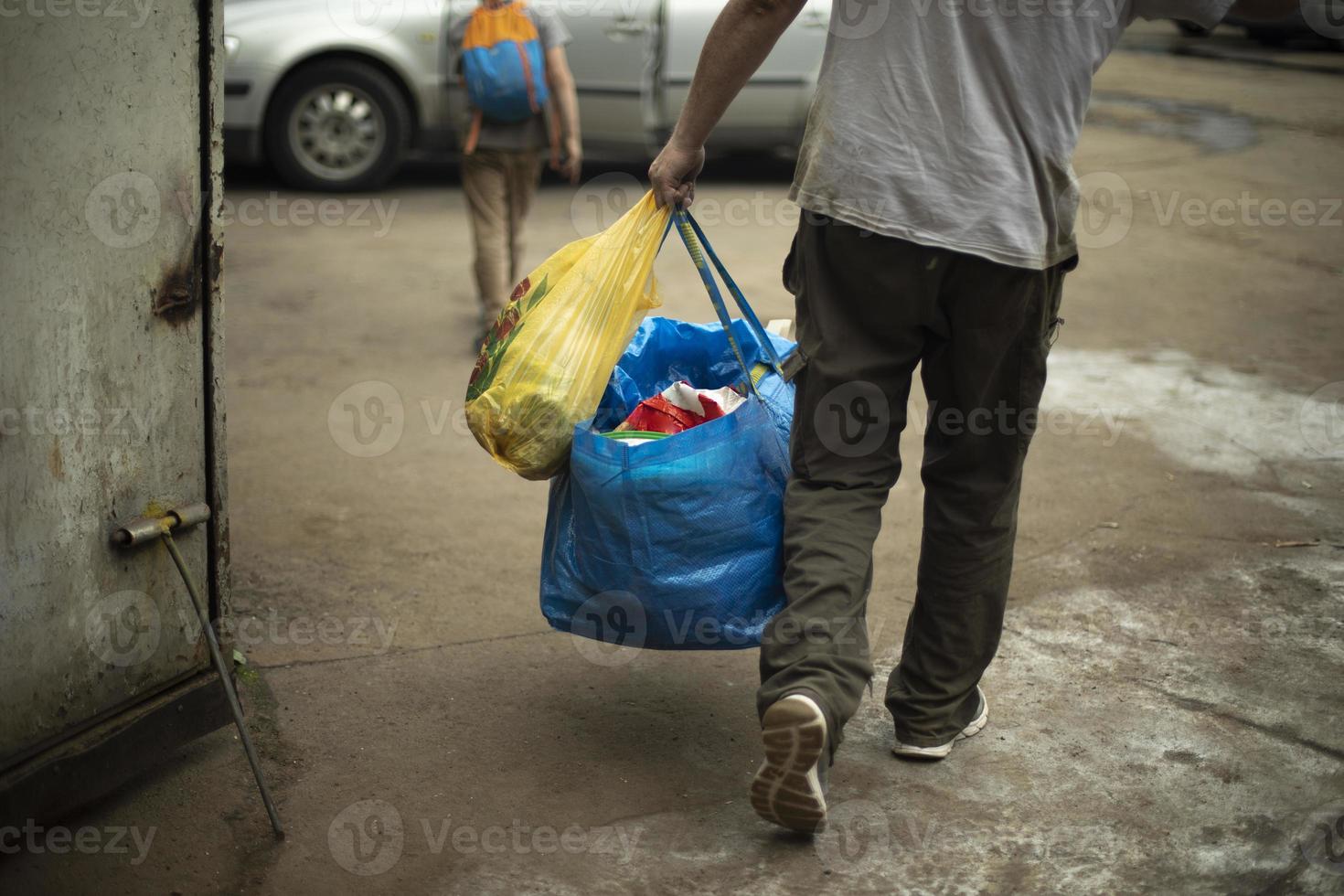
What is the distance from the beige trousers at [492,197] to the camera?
5.69 m

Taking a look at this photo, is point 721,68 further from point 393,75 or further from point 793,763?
point 393,75

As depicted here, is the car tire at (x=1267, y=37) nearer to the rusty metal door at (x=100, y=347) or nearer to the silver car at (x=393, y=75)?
the silver car at (x=393, y=75)

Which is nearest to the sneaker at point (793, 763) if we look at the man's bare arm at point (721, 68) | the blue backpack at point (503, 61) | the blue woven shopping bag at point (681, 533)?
the blue woven shopping bag at point (681, 533)

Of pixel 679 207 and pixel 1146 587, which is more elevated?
pixel 679 207

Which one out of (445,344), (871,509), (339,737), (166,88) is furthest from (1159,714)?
(445,344)

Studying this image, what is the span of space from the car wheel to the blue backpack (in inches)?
105

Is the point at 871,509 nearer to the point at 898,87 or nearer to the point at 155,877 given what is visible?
the point at 898,87

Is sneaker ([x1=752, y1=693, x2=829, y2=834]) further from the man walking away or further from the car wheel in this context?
the car wheel

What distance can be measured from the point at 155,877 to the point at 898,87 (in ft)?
6.22

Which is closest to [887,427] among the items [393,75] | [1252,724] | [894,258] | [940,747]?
[894,258]

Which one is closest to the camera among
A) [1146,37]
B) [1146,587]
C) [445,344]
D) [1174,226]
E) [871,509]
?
[871,509]

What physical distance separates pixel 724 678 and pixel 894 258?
1.19 metres

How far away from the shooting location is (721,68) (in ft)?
7.89

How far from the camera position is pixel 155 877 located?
93.0 inches
